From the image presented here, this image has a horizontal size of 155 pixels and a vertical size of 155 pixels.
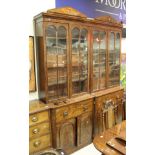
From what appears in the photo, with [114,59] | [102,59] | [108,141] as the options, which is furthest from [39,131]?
[114,59]

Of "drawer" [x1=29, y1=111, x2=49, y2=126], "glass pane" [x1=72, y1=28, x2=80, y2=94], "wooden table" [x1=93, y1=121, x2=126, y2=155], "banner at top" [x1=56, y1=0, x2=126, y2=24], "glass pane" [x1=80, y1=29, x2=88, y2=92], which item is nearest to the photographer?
"wooden table" [x1=93, y1=121, x2=126, y2=155]

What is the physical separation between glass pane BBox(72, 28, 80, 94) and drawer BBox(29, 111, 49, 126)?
0.71 metres

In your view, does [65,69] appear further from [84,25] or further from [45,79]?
[84,25]

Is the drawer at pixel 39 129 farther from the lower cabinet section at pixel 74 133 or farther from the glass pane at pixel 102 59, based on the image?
the glass pane at pixel 102 59

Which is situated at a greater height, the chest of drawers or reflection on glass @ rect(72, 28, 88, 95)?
reflection on glass @ rect(72, 28, 88, 95)

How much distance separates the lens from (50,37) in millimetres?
2799

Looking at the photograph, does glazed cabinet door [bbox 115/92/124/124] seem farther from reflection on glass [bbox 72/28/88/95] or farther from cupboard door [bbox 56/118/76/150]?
cupboard door [bbox 56/118/76/150]

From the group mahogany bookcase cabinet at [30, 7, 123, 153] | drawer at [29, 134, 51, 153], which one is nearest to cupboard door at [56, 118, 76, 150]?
mahogany bookcase cabinet at [30, 7, 123, 153]

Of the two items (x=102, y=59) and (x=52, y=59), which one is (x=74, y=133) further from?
(x=102, y=59)

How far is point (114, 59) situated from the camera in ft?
12.8

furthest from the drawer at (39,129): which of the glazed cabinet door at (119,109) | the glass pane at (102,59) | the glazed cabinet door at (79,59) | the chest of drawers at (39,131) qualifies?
the glazed cabinet door at (119,109)

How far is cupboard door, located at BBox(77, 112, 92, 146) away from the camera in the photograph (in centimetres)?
310
